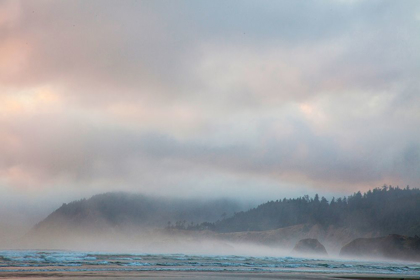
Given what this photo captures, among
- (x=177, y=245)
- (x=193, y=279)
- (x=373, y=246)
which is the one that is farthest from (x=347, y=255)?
(x=193, y=279)

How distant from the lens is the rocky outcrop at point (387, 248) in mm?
169625

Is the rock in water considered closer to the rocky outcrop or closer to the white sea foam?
the rocky outcrop

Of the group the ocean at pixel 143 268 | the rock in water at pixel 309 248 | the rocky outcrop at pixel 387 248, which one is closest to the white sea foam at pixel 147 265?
the ocean at pixel 143 268

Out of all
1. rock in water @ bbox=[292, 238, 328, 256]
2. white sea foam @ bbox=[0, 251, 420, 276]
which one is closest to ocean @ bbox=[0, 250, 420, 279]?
white sea foam @ bbox=[0, 251, 420, 276]

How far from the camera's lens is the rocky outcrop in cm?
16962

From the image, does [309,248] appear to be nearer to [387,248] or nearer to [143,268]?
[387,248]

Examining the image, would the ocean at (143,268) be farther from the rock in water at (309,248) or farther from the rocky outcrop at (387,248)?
the rock in water at (309,248)

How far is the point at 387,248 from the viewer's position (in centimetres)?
18025

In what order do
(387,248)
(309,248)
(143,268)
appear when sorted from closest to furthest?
(143,268) → (387,248) → (309,248)

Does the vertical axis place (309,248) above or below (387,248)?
below

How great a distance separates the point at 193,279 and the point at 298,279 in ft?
36.7

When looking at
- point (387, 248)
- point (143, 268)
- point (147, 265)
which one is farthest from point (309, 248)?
point (143, 268)

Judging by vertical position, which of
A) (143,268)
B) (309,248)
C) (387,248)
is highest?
(143,268)

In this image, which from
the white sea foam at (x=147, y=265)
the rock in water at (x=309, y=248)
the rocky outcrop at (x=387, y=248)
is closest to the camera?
the white sea foam at (x=147, y=265)
